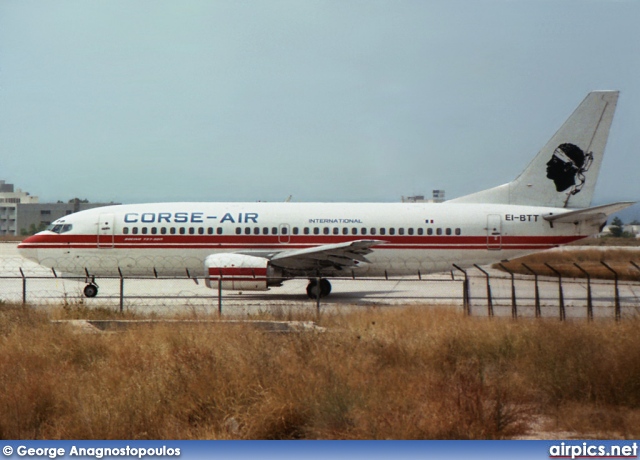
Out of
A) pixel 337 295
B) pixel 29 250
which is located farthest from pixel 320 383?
pixel 29 250

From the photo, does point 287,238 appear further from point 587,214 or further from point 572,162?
point 572,162

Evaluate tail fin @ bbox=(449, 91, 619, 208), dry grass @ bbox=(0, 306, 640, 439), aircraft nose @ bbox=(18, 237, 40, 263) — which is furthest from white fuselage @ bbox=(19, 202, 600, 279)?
dry grass @ bbox=(0, 306, 640, 439)

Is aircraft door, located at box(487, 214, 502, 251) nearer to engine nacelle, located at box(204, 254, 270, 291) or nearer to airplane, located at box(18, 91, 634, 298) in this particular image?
airplane, located at box(18, 91, 634, 298)

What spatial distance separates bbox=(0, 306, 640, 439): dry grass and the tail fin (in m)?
14.6

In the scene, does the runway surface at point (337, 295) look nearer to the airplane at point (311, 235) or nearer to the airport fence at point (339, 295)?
the airport fence at point (339, 295)

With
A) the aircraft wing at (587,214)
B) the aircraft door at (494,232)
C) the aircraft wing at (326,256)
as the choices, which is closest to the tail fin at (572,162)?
the aircraft wing at (587,214)

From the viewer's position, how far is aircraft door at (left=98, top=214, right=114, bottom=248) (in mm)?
28953

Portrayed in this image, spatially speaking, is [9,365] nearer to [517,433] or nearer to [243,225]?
[517,433]

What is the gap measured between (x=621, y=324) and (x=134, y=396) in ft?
33.1

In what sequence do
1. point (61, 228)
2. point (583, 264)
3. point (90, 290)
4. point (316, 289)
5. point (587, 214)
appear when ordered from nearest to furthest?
1. point (587, 214)
2. point (90, 290)
3. point (316, 289)
4. point (61, 228)
5. point (583, 264)

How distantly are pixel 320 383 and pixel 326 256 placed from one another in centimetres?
1629

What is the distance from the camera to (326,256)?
1080 inches

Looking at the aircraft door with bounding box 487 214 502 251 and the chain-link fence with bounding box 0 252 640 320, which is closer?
the chain-link fence with bounding box 0 252 640 320

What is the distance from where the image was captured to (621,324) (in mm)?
15828
